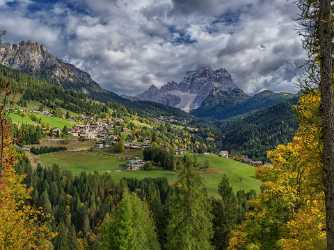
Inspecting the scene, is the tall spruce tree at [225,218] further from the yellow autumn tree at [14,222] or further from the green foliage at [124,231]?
the yellow autumn tree at [14,222]

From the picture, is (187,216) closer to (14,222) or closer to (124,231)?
(124,231)

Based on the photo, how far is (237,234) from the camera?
3594 cm

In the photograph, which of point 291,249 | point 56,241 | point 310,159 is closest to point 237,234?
point 291,249

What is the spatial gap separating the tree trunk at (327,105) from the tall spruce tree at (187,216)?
160ft

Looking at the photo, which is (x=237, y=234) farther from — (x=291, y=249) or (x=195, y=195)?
(x=195, y=195)

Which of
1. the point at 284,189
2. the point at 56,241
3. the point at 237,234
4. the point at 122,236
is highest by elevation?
the point at 284,189

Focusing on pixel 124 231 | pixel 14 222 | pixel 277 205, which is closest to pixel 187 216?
pixel 124 231

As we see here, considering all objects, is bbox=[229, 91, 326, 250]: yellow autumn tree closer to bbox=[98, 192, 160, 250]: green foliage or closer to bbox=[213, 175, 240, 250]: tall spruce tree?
bbox=[98, 192, 160, 250]: green foliage

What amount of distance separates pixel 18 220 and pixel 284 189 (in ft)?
56.8

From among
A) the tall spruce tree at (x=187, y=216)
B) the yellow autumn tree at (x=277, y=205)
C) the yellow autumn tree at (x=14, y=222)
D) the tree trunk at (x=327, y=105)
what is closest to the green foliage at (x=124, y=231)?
the tall spruce tree at (x=187, y=216)

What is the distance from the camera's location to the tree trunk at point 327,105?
12539mm

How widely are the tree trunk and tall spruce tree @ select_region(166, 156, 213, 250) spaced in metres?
48.9

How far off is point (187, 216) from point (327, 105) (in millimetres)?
50306

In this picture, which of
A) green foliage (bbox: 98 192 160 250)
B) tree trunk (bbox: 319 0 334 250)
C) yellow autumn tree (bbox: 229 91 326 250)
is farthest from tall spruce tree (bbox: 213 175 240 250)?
tree trunk (bbox: 319 0 334 250)
